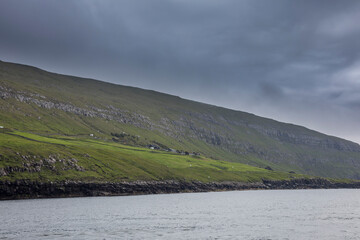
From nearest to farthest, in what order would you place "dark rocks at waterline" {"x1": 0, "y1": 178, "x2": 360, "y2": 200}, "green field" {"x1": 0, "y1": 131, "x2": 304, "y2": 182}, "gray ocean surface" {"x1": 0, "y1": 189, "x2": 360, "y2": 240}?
"gray ocean surface" {"x1": 0, "y1": 189, "x2": 360, "y2": 240} < "dark rocks at waterline" {"x1": 0, "y1": 178, "x2": 360, "y2": 200} < "green field" {"x1": 0, "y1": 131, "x2": 304, "y2": 182}

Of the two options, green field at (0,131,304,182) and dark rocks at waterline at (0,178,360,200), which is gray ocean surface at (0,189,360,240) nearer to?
dark rocks at waterline at (0,178,360,200)

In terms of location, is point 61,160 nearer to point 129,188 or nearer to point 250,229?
point 129,188

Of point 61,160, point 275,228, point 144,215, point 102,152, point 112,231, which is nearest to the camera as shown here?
point 112,231

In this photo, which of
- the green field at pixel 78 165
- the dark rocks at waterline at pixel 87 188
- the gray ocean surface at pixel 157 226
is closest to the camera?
the gray ocean surface at pixel 157 226

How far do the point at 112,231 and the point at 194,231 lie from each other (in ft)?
40.6

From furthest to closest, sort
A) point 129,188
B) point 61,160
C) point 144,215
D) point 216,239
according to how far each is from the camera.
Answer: point 129,188 < point 61,160 < point 144,215 < point 216,239

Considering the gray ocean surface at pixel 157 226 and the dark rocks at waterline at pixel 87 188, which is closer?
the gray ocean surface at pixel 157 226

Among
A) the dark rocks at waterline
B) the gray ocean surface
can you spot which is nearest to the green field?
the dark rocks at waterline

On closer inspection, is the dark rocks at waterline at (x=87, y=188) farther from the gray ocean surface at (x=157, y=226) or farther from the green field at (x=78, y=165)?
the gray ocean surface at (x=157, y=226)

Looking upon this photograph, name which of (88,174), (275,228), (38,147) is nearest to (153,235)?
(275,228)

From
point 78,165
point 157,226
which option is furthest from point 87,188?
point 157,226

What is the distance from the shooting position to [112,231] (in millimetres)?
52094

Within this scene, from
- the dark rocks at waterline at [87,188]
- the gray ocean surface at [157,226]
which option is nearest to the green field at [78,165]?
the dark rocks at waterline at [87,188]

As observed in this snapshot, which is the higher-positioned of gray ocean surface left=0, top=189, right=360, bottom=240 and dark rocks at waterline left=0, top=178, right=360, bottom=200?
gray ocean surface left=0, top=189, right=360, bottom=240
